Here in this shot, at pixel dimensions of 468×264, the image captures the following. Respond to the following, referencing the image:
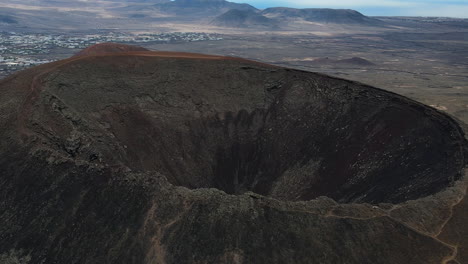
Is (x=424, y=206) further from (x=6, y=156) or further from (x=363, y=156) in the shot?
(x=6, y=156)

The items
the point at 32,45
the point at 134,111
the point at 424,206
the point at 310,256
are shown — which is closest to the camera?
the point at 310,256

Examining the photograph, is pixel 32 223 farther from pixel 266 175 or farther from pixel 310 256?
pixel 266 175

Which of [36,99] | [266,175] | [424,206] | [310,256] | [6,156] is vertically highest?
[36,99]

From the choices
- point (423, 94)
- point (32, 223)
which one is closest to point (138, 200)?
point (32, 223)

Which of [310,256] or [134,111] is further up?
[134,111]

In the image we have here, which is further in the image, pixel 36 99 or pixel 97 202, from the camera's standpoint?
pixel 36 99

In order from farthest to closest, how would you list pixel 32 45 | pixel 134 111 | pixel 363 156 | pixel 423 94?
pixel 32 45, pixel 423 94, pixel 134 111, pixel 363 156
